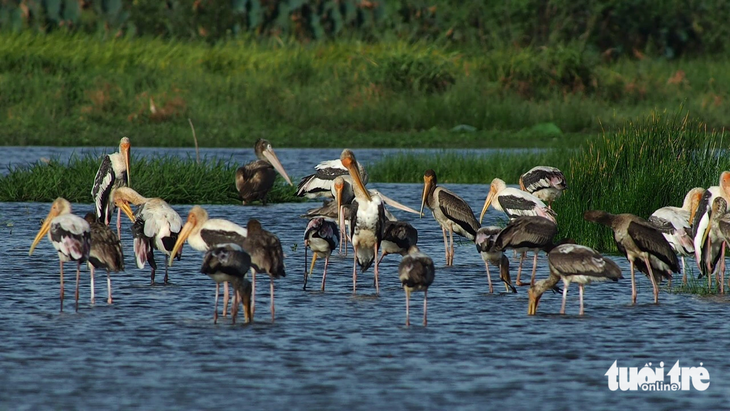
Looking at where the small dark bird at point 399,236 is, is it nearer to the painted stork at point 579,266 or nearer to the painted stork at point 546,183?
the painted stork at point 579,266

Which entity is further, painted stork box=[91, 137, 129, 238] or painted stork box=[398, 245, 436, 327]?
painted stork box=[91, 137, 129, 238]

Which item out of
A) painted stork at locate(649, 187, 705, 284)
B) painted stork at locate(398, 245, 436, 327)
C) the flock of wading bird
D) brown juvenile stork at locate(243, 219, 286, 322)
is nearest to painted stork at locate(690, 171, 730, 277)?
the flock of wading bird

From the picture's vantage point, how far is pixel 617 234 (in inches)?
500

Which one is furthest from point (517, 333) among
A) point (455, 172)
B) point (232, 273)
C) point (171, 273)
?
point (455, 172)

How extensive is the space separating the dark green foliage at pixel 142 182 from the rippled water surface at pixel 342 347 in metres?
6.28

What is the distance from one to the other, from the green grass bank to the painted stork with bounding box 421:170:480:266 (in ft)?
54.8

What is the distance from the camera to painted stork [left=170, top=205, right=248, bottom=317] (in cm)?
1162

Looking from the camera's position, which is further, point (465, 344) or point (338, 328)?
point (338, 328)

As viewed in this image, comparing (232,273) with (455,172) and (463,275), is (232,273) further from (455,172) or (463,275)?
(455,172)

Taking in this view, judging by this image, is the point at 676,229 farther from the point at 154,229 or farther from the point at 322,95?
the point at 322,95

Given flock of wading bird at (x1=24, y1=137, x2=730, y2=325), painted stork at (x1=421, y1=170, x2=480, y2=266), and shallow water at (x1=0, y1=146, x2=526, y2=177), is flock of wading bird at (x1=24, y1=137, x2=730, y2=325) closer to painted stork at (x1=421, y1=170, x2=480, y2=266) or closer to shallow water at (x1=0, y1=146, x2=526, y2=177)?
painted stork at (x1=421, y1=170, x2=480, y2=266)

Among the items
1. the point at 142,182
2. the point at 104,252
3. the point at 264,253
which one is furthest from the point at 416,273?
the point at 142,182

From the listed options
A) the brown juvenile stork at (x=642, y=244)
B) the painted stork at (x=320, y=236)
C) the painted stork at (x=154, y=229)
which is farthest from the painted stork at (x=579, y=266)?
the painted stork at (x=154, y=229)

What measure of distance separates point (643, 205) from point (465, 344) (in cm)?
625
